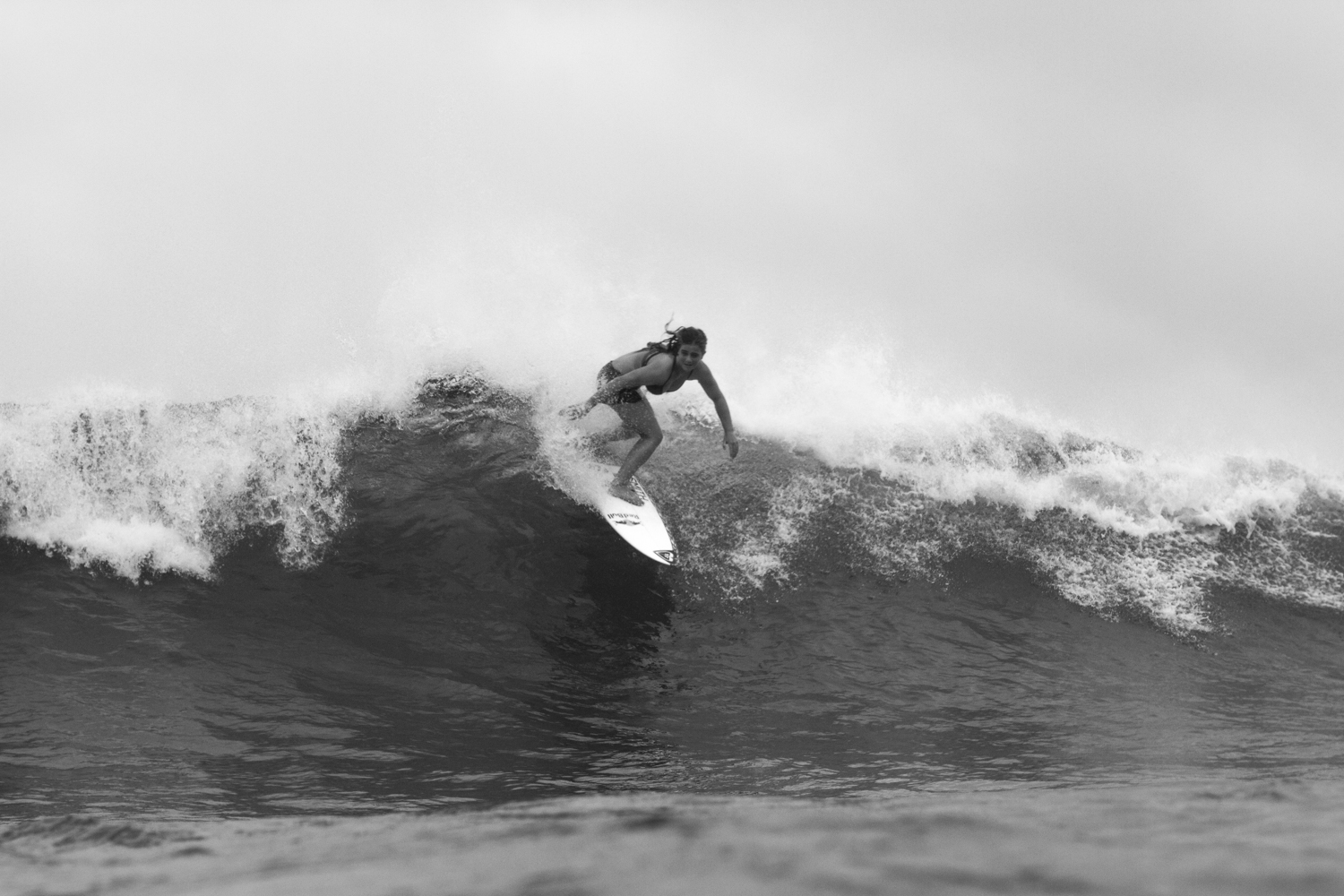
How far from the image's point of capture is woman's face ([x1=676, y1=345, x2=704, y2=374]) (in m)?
8.65

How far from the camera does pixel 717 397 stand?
9281 mm

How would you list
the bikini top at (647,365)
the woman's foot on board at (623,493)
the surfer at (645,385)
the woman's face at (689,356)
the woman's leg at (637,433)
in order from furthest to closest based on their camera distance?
the woman's foot on board at (623,493)
the woman's leg at (637,433)
the bikini top at (647,365)
the surfer at (645,385)
the woman's face at (689,356)

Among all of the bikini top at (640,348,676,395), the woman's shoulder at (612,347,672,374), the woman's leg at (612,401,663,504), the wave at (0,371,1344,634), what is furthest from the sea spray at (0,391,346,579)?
Answer: the bikini top at (640,348,676,395)

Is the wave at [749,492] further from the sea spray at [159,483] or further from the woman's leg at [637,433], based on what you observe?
the woman's leg at [637,433]

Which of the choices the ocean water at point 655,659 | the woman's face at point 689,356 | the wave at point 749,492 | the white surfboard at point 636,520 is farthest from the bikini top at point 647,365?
the ocean water at point 655,659

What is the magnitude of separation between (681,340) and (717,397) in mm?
813

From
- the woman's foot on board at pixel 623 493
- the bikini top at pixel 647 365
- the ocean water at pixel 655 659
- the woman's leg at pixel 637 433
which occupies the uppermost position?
the bikini top at pixel 647 365

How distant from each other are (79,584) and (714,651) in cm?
496

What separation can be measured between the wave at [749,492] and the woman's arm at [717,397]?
913 millimetres

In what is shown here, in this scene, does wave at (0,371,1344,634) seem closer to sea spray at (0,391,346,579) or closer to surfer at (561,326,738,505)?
sea spray at (0,391,346,579)

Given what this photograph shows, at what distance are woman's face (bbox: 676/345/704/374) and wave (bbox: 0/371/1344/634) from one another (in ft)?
5.47

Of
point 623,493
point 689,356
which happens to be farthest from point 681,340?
point 623,493

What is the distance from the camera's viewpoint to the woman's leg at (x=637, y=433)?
9254mm

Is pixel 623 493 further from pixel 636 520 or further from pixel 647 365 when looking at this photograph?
pixel 647 365
